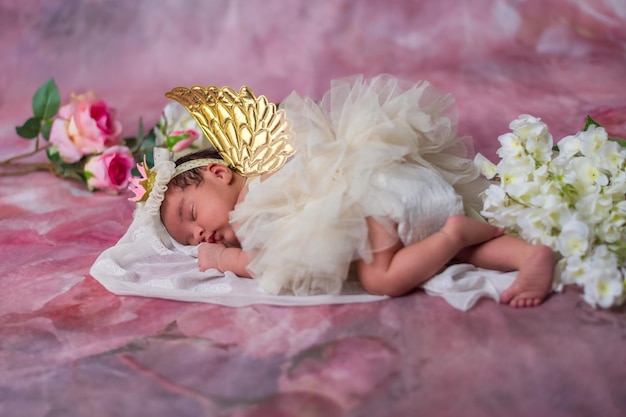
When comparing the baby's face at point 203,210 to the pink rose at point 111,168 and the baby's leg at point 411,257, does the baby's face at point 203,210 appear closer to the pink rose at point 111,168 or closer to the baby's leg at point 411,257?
the baby's leg at point 411,257

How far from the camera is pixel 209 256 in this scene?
2.07 metres

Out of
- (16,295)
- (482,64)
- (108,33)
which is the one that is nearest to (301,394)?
(16,295)

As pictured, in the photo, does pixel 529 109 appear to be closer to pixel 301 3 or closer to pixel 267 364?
pixel 301 3

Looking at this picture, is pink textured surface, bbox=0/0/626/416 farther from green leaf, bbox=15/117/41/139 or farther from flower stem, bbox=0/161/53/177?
green leaf, bbox=15/117/41/139

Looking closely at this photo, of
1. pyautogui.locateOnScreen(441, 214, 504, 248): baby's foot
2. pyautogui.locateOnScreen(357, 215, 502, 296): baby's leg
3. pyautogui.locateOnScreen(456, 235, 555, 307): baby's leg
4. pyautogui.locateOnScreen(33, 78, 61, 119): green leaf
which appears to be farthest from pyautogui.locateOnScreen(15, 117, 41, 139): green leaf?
pyautogui.locateOnScreen(456, 235, 555, 307): baby's leg

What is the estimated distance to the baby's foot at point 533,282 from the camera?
68.2 inches

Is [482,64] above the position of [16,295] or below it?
above

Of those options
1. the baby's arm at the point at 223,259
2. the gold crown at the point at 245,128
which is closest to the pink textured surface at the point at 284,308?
the baby's arm at the point at 223,259

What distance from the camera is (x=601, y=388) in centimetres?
148

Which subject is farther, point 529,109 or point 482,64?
point 482,64

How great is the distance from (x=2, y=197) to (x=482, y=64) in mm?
1988

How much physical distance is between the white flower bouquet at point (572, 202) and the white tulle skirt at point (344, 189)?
13cm

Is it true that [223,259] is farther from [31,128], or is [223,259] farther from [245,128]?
[31,128]

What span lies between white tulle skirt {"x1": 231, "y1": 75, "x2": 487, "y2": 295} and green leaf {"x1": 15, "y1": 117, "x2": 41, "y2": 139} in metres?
1.20
